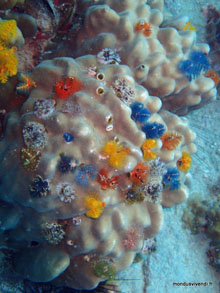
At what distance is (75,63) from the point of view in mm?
3424

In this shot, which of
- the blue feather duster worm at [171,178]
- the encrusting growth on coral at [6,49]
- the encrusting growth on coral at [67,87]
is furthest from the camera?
the blue feather duster worm at [171,178]

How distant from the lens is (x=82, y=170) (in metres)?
3.17

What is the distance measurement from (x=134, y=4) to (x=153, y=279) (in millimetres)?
5617

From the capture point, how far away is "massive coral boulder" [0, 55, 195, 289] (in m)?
3.14

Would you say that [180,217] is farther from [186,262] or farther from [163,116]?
[163,116]

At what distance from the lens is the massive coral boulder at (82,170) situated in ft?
10.3

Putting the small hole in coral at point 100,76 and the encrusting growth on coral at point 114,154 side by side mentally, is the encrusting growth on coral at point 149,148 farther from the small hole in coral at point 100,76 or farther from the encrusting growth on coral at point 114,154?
the small hole in coral at point 100,76

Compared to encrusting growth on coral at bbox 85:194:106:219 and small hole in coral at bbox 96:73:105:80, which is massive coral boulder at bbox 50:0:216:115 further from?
encrusting growth on coral at bbox 85:194:106:219

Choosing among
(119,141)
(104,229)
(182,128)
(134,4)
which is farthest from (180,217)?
→ (134,4)

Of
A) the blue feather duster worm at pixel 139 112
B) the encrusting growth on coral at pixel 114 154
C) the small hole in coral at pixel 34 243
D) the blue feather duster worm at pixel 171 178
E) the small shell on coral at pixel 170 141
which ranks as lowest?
the small hole in coral at pixel 34 243

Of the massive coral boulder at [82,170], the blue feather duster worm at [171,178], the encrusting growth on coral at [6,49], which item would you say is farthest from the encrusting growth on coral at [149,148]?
the encrusting growth on coral at [6,49]

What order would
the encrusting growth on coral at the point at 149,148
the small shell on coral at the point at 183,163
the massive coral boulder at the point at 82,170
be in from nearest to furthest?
the massive coral boulder at the point at 82,170
the encrusting growth on coral at the point at 149,148
the small shell on coral at the point at 183,163

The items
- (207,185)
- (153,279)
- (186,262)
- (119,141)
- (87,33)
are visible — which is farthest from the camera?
(207,185)

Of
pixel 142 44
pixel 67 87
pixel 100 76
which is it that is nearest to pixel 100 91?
pixel 100 76
